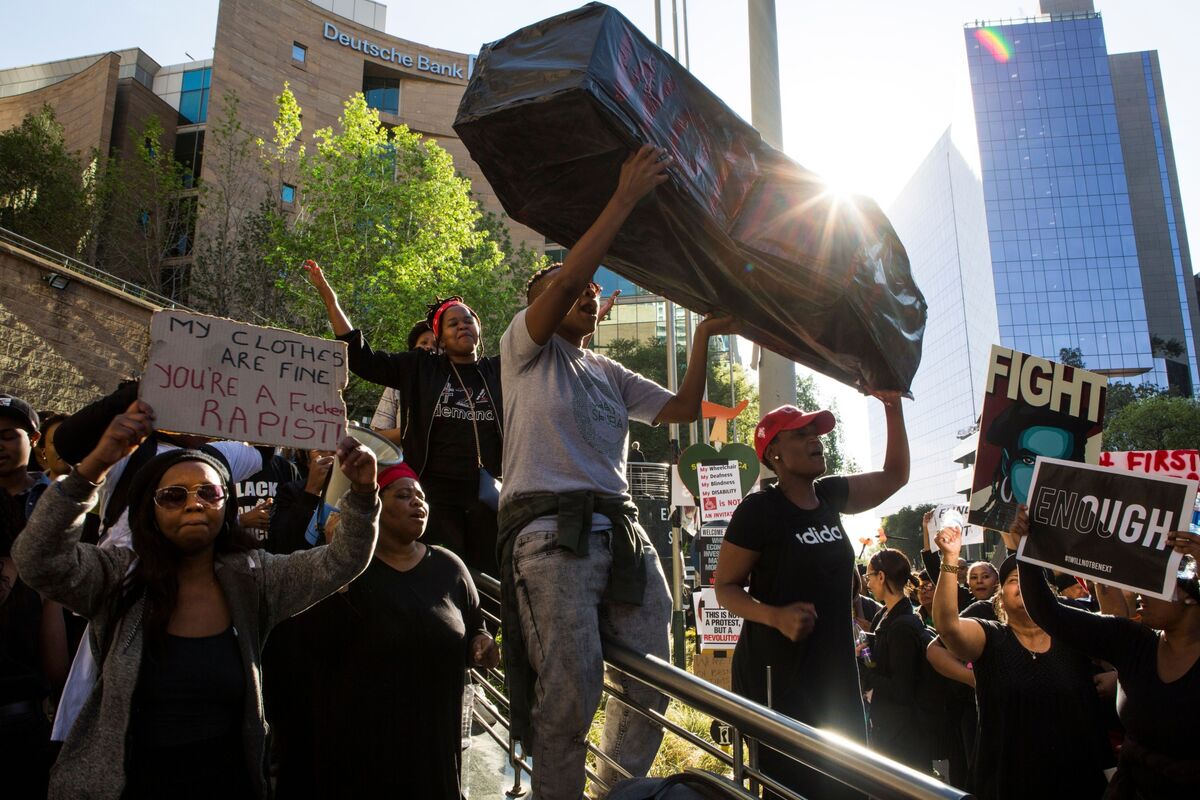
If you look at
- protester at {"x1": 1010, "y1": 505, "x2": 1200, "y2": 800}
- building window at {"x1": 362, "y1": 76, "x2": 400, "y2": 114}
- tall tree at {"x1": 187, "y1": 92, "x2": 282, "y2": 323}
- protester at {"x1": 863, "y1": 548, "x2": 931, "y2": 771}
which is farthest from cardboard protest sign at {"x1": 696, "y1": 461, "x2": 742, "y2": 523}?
building window at {"x1": 362, "y1": 76, "x2": 400, "y2": 114}

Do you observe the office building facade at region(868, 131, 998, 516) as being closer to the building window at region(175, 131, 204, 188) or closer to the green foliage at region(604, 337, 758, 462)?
the green foliage at region(604, 337, 758, 462)

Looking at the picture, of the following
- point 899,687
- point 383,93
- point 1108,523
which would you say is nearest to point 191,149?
point 383,93

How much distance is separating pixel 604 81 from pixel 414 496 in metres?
1.92

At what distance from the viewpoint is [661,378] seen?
40.3 meters

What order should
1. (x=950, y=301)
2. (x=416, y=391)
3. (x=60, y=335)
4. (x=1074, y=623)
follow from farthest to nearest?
(x=950, y=301), (x=60, y=335), (x=416, y=391), (x=1074, y=623)

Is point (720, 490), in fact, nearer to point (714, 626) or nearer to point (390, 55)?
point (714, 626)

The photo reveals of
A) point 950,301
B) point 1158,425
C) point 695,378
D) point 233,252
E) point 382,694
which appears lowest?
point 382,694

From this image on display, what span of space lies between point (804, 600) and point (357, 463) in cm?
169

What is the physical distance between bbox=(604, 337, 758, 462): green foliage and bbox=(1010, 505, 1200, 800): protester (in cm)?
3308

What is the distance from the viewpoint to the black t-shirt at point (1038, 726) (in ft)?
12.1

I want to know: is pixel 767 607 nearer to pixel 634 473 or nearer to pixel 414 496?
pixel 414 496

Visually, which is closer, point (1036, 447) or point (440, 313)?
point (1036, 447)

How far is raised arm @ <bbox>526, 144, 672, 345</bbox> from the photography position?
244 centimetres

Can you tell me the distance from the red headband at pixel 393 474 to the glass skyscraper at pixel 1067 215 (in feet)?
369
